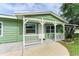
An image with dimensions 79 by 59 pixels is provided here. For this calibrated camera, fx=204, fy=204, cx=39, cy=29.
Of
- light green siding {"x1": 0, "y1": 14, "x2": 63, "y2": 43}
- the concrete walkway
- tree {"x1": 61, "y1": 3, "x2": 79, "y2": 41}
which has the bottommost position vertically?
the concrete walkway

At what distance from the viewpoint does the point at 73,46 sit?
14.9 ft

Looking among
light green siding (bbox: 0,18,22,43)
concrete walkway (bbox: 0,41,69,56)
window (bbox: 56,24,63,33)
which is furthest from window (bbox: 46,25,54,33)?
light green siding (bbox: 0,18,22,43)

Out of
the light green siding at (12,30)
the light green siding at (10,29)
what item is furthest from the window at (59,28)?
the light green siding at (10,29)

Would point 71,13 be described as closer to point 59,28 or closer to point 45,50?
point 59,28

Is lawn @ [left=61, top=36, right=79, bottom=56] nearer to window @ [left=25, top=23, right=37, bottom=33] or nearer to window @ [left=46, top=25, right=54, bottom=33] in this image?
window @ [left=46, top=25, right=54, bottom=33]

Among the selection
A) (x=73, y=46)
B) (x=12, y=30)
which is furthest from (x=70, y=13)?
(x=12, y=30)

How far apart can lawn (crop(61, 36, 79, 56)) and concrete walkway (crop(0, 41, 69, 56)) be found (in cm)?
8

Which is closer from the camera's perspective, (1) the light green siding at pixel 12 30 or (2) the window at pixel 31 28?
(1) the light green siding at pixel 12 30

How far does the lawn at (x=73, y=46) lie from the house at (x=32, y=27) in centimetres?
18

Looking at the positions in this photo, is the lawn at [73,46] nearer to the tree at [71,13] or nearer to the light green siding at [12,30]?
the tree at [71,13]

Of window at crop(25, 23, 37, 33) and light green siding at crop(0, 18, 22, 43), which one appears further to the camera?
window at crop(25, 23, 37, 33)

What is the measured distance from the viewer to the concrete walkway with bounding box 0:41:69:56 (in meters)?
4.45

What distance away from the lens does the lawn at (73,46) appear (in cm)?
448

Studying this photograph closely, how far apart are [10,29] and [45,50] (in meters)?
0.91
